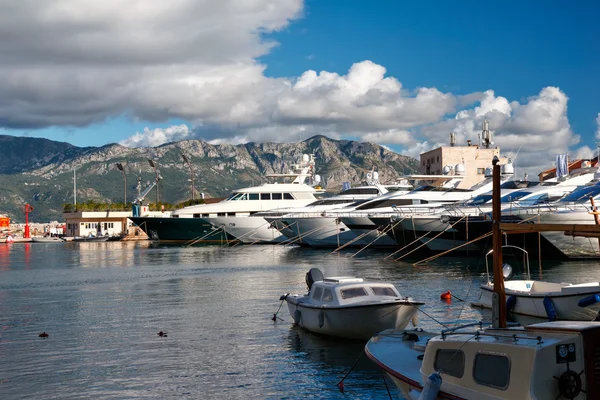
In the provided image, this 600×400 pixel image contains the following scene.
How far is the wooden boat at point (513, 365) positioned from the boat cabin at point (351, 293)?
9.21 m

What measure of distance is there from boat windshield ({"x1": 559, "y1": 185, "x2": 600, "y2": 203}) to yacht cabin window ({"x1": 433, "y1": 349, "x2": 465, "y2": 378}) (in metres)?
42.5

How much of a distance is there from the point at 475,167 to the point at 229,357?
96807 mm

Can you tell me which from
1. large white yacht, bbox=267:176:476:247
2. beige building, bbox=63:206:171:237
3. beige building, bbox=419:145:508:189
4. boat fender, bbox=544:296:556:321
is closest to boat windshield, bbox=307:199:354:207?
large white yacht, bbox=267:176:476:247

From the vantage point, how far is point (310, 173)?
10300 centimetres

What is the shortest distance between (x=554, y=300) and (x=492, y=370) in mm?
15909

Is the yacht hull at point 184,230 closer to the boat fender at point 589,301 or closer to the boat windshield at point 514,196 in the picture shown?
the boat windshield at point 514,196

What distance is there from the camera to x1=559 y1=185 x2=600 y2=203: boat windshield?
5272cm

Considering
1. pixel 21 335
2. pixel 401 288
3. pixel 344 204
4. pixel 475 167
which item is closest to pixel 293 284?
pixel 401 288

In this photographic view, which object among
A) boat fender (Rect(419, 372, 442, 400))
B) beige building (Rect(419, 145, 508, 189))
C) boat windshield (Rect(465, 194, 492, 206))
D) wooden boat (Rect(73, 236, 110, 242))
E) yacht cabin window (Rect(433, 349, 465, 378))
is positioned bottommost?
boat fender (Rect(419, 372, 442, 400))

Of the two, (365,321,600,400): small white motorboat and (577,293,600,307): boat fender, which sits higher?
(365,321,600,400): small white motorboat

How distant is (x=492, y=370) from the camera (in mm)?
12820

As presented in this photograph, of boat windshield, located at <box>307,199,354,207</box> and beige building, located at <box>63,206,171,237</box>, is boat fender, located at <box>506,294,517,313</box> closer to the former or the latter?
boat windshield, located at <box>307,199,354,207</box>

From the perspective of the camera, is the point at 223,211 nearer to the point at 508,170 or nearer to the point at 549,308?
the point at 508,170

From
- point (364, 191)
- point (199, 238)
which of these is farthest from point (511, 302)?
point (199, 238)
